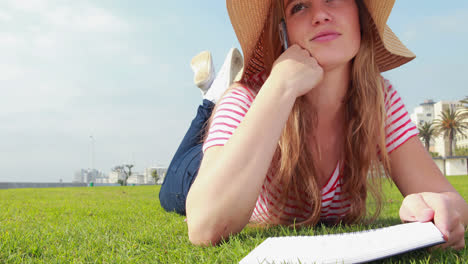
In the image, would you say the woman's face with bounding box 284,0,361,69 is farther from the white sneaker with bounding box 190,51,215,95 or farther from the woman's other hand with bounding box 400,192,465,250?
the white sneaker with bounding box 190,51,215,95

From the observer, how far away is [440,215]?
1.68 metres

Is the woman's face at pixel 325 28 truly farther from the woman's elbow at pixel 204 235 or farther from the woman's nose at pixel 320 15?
the woman's elbow at pixel 204 235

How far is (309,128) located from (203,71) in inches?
149

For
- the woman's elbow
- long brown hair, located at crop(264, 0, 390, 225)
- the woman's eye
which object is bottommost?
the woman's elbow

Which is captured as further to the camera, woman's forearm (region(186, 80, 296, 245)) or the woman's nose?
the woman's nose

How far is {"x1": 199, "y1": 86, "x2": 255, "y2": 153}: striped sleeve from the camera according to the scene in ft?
7.55

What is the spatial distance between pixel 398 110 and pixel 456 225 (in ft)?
3.82

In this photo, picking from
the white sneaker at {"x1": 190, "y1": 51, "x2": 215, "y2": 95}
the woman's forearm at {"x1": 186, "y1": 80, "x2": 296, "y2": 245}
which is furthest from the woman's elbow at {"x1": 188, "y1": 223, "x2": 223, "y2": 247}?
the white sneaker at {"x1": 190, "y1": 51, "x2": 215, "y2": 95}

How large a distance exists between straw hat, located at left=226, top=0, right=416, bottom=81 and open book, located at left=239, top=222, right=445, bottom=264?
142 cm

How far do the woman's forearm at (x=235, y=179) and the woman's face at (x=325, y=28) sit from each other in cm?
54

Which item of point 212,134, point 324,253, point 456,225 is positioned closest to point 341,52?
point 212,134

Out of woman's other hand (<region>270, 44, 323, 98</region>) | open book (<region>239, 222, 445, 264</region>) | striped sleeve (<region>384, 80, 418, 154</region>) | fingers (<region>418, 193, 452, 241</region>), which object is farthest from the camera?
striped sleeve (<region>384, 80, 418, 154</region>)

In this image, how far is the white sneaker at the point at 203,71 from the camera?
6020mm

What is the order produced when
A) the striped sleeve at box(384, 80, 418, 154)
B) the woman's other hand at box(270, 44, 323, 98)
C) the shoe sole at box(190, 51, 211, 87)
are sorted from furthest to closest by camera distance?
the shoe sole at box(190, 51, 211, 87)
the striped sleeve at box(384, 80, 418, 154)
the woman's other hand at box(270, 44, 323, 98)
